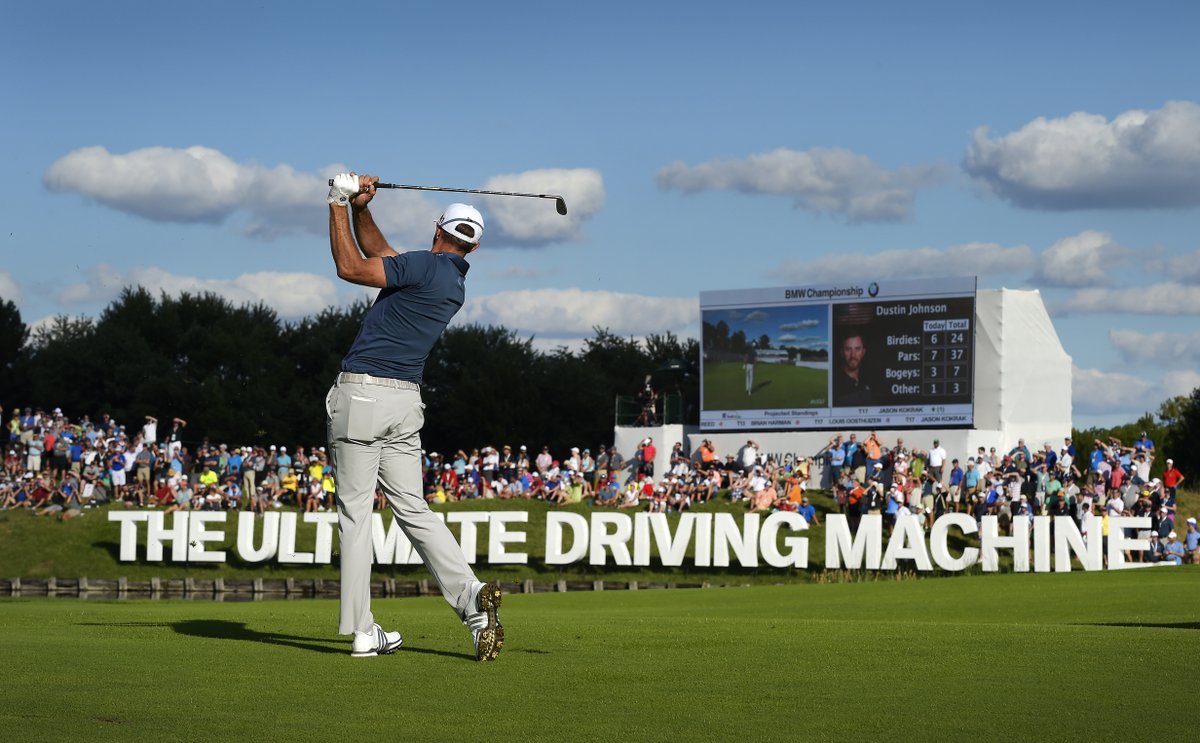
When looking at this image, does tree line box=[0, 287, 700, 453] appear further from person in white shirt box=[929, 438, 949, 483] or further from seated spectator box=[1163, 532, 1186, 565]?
seated spectator box=[1163, 532, 1186, 565]

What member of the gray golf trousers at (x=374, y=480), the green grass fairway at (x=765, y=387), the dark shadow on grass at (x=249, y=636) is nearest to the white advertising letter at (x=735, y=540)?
the green grass fairway at (x=765, y=387)

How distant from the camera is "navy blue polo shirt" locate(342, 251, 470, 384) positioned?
9062mm

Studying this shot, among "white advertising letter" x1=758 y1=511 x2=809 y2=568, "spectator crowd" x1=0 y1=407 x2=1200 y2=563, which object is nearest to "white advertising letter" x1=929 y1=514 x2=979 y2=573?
"spectator crowd" x1=0 y1=407 x2=1200 y2=563

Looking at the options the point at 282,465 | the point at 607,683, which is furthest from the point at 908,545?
the point at 607,683

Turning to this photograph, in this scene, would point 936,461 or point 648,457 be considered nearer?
point 936,461

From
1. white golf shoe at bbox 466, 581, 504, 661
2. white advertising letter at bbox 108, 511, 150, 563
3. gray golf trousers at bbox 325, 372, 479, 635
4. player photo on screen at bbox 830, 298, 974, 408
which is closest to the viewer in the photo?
white golf shoe at bbox 466, 581, 504, 661

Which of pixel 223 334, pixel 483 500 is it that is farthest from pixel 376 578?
pixel 223 334

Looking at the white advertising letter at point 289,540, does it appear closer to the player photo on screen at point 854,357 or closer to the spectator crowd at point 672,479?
the spectator crowd at point 672,479

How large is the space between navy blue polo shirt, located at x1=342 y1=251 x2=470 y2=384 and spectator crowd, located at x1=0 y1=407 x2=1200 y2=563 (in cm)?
3276

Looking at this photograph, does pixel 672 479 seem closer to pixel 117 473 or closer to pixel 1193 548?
pixel 1193 548

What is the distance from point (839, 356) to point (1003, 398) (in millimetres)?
5799

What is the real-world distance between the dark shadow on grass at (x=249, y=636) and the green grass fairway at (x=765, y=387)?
142ft

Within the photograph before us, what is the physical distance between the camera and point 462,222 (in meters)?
9.37

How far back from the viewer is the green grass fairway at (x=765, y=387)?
176 ft
